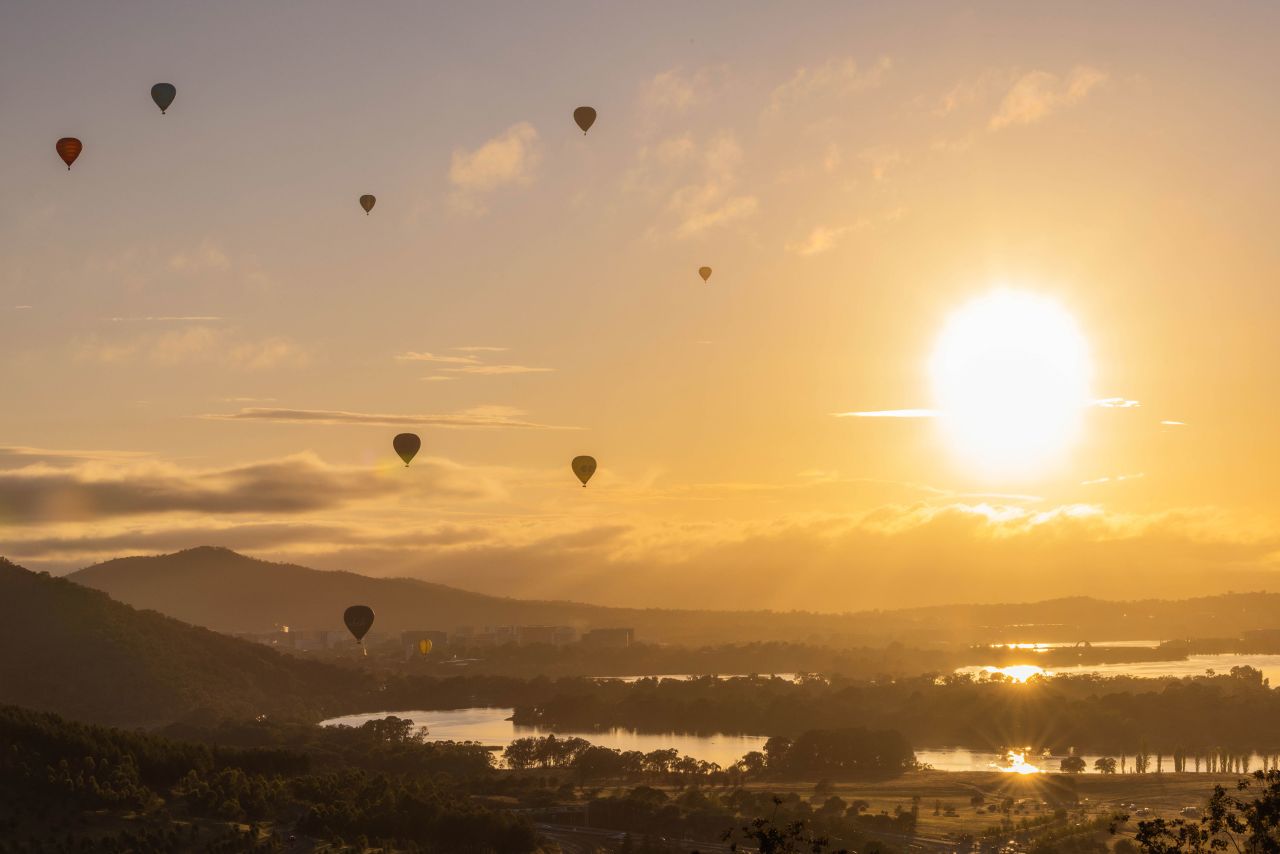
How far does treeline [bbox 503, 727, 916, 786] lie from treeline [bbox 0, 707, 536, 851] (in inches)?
1698

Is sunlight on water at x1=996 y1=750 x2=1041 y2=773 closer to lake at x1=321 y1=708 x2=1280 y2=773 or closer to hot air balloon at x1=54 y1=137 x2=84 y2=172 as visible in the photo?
lake at x1=321 y1=708 x2=1280 y2=773

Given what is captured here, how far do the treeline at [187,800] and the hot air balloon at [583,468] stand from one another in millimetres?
26884

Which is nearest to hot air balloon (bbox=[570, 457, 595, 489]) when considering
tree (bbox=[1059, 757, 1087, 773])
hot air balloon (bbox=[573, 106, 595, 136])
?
hot air balloon (bbox=[573, 106, 595, 136])

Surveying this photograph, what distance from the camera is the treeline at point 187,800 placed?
263 feet

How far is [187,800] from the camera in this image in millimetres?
86438

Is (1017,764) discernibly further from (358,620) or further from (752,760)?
(358,620)

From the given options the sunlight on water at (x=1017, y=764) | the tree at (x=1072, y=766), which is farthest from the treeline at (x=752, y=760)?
the tree at (x=1072, y=766)

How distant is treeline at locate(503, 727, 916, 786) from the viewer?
13988 centimetres

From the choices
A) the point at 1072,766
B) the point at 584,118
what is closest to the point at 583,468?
the point at 584,118

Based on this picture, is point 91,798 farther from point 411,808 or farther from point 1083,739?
point 1083,739

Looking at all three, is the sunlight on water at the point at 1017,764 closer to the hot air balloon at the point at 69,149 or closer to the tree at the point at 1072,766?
the tree at the point at 1072,766

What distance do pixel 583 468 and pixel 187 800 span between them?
40.2 metres

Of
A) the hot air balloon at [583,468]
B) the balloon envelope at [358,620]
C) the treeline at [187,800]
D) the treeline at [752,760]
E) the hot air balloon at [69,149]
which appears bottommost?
the treeline at [187,800]

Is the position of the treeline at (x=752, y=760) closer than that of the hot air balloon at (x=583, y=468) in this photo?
No
